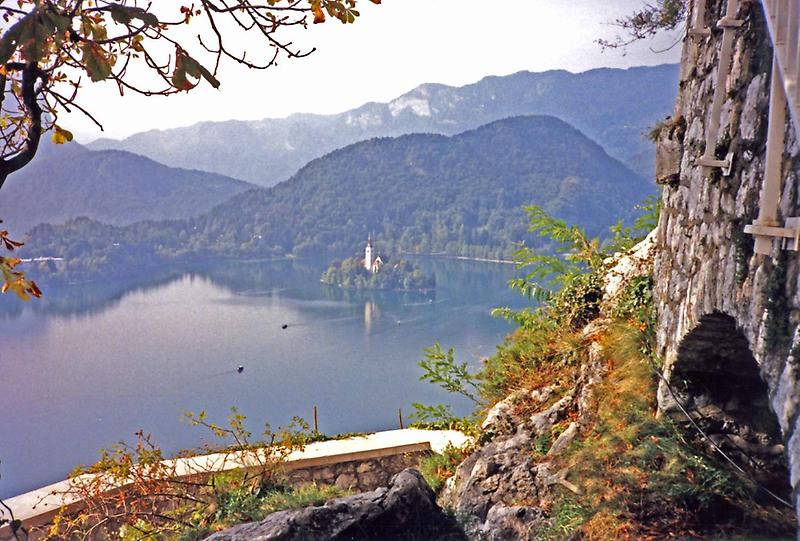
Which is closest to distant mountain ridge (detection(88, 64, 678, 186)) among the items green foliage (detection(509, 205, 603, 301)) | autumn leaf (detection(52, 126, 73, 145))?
green foliage (detection(509, 205, 603, 301))

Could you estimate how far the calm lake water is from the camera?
32.2 meters

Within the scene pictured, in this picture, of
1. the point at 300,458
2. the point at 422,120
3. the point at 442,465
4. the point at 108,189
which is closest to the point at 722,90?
the point at 442,465

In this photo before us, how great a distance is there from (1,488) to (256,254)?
55615 millimetres

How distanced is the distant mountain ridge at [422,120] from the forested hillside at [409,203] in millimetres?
19169

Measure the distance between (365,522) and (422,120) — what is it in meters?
127

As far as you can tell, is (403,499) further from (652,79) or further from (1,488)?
(652,79)

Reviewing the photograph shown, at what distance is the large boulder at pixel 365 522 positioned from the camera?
3.62 m

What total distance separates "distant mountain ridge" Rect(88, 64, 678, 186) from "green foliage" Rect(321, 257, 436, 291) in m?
54.8

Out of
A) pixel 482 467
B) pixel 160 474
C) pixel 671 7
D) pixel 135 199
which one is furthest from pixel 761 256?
pixel 135 199

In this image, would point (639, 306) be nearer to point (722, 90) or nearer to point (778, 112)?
point (722, 90)

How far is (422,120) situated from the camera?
127 meters

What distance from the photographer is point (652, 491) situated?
9.59ft

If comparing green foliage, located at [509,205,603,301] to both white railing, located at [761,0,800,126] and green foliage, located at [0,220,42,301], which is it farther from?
green foliage, located at [0,220,42,301]

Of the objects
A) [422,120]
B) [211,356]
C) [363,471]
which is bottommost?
[211,356]
